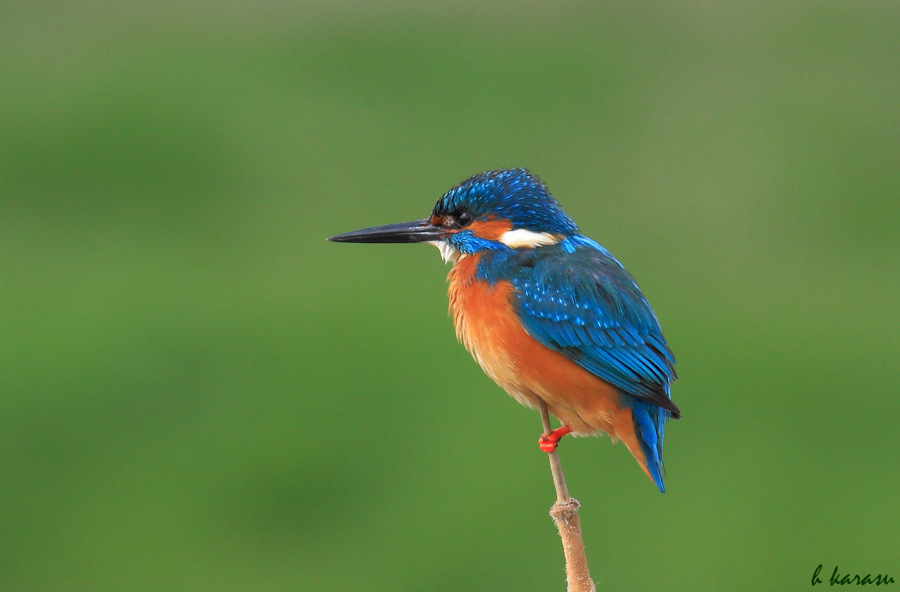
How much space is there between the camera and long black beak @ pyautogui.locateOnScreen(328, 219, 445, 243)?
2.63m

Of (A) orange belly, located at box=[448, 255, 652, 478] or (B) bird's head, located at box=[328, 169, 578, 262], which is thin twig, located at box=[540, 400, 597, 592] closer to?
(A) orange belly, located at box=[448, 255, 652, 478]

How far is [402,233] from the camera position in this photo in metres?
2.65

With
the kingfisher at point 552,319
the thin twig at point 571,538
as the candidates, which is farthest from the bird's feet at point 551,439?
the thin twig at point 571,538

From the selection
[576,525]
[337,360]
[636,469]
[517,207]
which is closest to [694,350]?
[636,469]

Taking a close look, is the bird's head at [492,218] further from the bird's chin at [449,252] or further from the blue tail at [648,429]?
the blue tail at [648,429]

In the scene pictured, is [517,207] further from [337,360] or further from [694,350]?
[694,350]

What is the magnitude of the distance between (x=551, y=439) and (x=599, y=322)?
11.4 inches

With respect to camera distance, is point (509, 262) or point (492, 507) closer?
point (509, 262)

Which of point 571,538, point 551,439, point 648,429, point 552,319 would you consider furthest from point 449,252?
point 571,538

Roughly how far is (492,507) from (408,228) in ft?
8.18

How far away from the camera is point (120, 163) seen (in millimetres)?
7332

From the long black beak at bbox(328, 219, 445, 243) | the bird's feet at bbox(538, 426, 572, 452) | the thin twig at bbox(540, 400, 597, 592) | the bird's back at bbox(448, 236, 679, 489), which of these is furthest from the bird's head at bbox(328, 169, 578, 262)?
the thin twig at bbox(540, 400, 597, 592)

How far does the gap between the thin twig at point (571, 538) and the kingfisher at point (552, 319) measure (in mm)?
187

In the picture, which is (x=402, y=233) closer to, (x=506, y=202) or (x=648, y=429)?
(x=506, y=202)
